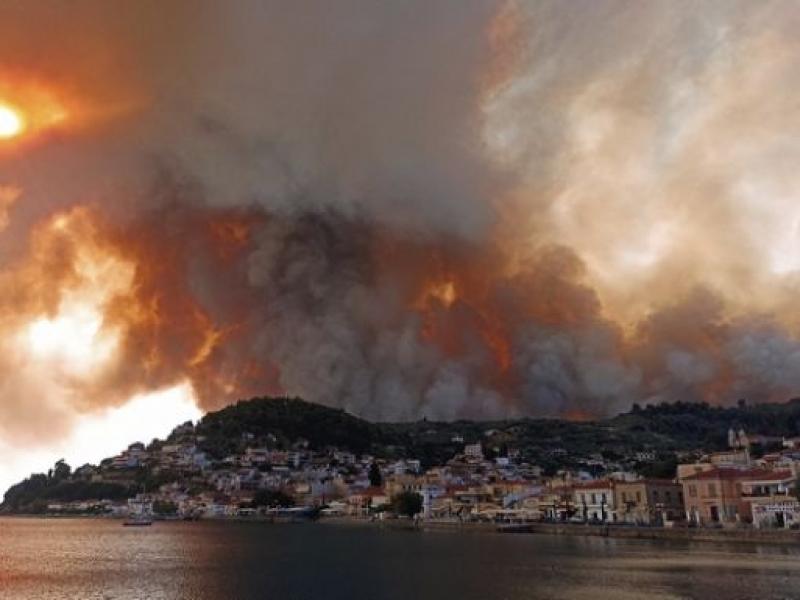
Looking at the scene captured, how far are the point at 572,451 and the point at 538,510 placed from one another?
80915 millimetres

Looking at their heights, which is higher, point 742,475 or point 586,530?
point 742,475

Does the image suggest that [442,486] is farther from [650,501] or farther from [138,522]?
[650,501]

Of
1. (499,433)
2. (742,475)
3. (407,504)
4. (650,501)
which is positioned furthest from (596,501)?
(499,433)

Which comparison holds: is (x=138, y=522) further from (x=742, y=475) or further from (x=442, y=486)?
(x=742, y=475)

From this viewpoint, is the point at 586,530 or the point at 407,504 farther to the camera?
the point at 407,504

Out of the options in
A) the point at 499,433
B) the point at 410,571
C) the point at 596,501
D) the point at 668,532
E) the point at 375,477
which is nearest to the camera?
the point at 410,571

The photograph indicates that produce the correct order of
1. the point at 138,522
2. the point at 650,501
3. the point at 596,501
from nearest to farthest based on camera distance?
the point at 650,501
the point at 596,501
the point at 138,522

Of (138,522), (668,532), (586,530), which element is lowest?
(586,530)

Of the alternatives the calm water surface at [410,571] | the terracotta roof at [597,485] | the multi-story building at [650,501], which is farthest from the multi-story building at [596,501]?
the calm water surface at [410,571]

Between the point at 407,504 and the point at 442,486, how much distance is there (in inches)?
470

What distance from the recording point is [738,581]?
31.6 metres

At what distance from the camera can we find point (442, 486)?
369ft

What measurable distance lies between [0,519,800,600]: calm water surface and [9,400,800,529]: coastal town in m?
10.9

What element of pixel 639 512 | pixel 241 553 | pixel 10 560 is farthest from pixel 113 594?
pixel 639 512
